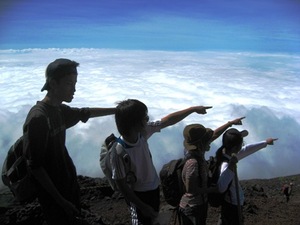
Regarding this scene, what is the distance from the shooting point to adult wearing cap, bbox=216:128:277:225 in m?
2.76

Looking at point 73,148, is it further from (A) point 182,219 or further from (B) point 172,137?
(A) point 182,219

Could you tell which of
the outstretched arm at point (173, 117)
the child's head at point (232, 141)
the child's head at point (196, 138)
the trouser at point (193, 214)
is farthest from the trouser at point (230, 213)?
the outstretched arm at point (173, 117)

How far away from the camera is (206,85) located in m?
46.8

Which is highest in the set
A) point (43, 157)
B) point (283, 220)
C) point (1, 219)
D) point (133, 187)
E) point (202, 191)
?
point (43, 157)

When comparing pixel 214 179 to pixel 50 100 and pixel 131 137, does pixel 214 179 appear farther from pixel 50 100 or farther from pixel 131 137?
pixel 50 100

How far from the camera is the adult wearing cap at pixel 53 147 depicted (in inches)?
76.1

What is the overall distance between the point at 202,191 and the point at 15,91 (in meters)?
37.6

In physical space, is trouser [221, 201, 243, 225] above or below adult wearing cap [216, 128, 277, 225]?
below

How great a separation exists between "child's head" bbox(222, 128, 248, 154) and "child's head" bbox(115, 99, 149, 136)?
963mm

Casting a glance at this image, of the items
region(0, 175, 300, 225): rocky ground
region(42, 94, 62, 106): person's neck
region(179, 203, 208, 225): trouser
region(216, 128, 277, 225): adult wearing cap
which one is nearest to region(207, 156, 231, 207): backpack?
region(216, 128, 277, 225): adult wearing cap

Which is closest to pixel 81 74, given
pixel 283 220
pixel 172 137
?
pixel 172 137

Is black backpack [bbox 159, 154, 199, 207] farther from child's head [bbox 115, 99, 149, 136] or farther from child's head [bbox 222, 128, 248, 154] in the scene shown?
child's head [bbox 115, 99, 149, 136]

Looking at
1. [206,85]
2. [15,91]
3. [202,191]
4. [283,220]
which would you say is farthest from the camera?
[206,85]

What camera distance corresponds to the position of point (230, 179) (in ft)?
9.06
